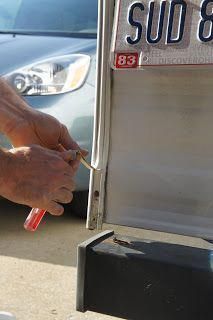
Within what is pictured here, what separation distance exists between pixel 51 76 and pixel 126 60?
198 centimetres

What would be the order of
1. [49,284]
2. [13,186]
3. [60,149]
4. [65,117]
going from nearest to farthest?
1. [13,186]
2. [60,149]
3. [49,284]
4. [65,117]

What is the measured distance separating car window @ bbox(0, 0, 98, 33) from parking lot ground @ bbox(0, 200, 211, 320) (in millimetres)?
1395

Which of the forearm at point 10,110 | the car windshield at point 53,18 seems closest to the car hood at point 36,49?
the car windshield at point 53,18

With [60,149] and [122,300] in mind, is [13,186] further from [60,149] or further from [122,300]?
[122,300]

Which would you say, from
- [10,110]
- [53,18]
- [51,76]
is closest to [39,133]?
[10,110]

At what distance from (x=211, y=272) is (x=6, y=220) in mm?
2664

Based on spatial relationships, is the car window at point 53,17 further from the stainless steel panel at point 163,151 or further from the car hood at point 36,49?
the stainless steel panel at point 163,151

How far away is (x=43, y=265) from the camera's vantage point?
130 inches

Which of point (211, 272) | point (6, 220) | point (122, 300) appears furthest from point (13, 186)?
point (6, 220)

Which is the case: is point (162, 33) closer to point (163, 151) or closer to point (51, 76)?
point (163, 151)

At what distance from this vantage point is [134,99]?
1.82 m

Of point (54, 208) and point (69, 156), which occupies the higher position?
point (69, 156)

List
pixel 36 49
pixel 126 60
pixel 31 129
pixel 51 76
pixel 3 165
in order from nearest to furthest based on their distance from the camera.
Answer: pixel 3 165 < pixel 126 60 < pixel 31 129 < pixel 51 76 < pixel 36 49

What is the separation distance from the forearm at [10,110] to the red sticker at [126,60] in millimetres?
456
